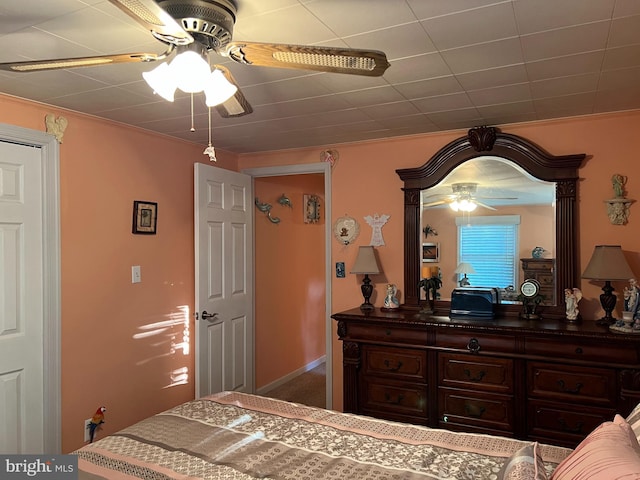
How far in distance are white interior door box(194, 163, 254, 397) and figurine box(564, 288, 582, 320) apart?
2518 mm

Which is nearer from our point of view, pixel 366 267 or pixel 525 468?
pixel 525 468

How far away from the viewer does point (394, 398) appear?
3217mm

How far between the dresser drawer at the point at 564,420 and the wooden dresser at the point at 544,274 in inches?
27.6

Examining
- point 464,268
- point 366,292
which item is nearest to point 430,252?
point 464,268

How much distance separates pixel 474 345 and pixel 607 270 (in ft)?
2.92

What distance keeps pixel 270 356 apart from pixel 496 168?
9.07 ft

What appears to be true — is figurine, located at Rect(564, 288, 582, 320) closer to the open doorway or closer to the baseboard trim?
the open doorway

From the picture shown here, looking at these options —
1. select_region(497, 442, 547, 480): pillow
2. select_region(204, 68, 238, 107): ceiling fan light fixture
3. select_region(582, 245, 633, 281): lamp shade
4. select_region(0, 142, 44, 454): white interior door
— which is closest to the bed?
select_region(497, 442, 547, 480): pillow

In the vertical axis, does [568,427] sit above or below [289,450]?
below

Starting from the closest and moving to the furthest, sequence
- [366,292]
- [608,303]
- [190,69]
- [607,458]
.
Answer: [607,458]
[190,69]
[608,303]
[366,292]

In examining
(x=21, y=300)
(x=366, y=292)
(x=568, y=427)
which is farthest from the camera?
(x=366, y=292)

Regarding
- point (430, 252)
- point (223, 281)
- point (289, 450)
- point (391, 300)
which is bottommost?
point (289, 450)

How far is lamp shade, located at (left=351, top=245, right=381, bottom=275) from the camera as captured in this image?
3.54 metres

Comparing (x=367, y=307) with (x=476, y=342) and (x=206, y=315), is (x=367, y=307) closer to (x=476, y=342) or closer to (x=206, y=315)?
(x=476, y=342)
